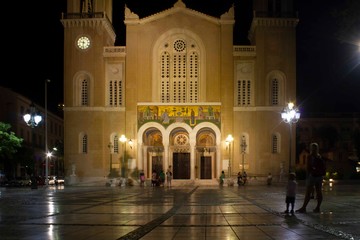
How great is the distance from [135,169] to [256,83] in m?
15.1

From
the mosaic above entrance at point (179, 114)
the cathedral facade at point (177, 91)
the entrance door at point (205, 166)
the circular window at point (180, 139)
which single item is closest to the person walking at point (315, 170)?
the cathedral facade at point (177, 91)

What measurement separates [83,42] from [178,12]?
410 inches

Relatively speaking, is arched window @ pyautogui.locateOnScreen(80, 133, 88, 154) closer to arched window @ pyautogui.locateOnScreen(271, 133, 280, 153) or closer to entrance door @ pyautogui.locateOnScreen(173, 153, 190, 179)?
entrance door @ pyautogui.locateOnScreen(173, 153, 190, 179)

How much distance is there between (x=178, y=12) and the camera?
199 ft

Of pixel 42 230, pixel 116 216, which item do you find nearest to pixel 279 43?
pixel 116 216

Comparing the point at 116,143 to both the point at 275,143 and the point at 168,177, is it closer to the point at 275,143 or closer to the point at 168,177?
the point at 168,177

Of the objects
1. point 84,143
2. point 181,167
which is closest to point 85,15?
point 84,143

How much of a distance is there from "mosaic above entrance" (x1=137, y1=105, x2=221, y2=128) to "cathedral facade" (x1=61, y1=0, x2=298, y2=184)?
0.10 metres

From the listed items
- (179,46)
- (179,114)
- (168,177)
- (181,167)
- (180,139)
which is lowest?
(168,177)

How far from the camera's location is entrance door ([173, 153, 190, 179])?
60.2 meters

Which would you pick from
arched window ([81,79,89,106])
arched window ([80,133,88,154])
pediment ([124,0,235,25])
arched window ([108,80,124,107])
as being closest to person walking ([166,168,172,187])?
arched window ([80,133,88,154])

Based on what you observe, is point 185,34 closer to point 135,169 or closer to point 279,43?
point 279,43

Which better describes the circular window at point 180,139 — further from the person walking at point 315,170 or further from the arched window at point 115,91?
the person walking at point 315,170

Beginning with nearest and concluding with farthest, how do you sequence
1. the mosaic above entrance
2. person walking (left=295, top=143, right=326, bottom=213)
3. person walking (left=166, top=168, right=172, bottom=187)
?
person walking (left=295, top=143, right=326, bottom=213), person walking (left=166, top=168, right=172, bottom=187), the mosaic above entrance
